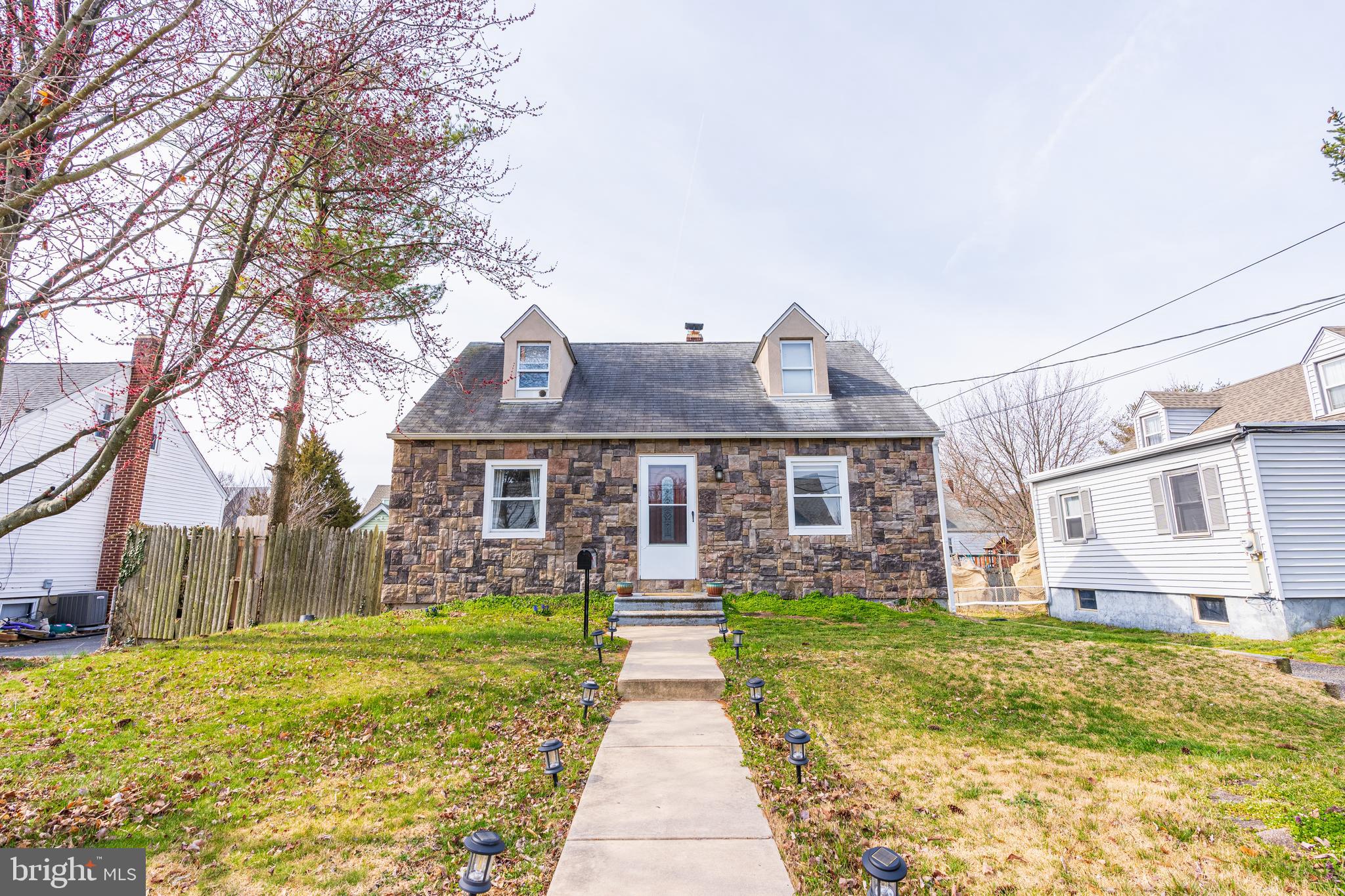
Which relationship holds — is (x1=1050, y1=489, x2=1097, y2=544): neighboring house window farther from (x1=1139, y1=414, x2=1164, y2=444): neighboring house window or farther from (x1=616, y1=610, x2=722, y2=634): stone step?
(x1=616, y1=610, x2=722, y2=634): stone step

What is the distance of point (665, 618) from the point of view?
9.61 m

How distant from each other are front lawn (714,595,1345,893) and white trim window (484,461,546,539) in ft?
17.3

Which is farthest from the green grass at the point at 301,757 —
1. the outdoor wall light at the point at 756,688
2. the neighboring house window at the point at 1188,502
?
the neighboring house window at the point at 1188,502

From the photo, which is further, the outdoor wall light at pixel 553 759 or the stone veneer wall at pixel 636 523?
the stone veneer wall at pixel 636 523

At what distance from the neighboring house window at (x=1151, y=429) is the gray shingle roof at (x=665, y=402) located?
10.3 m

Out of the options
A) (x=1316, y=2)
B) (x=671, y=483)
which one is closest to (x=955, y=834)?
(x=671, y=483)

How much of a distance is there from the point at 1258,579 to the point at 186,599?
19.9m

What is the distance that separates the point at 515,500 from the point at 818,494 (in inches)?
243

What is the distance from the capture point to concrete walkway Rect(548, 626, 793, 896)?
272cm

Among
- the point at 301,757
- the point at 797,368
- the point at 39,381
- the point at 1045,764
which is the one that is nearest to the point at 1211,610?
the point at 797,368

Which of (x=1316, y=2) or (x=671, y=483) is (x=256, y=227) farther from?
(x=1316, y=2)

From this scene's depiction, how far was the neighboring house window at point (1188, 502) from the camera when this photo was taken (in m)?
12.2

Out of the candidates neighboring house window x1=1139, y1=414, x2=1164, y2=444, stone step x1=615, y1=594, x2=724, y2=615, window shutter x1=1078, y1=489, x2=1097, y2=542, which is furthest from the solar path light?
neighboring house window x1=1139, y1=414, x2=1164, y2=444

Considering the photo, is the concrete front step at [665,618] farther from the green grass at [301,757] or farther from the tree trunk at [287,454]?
the tree trunk at [287,454]
